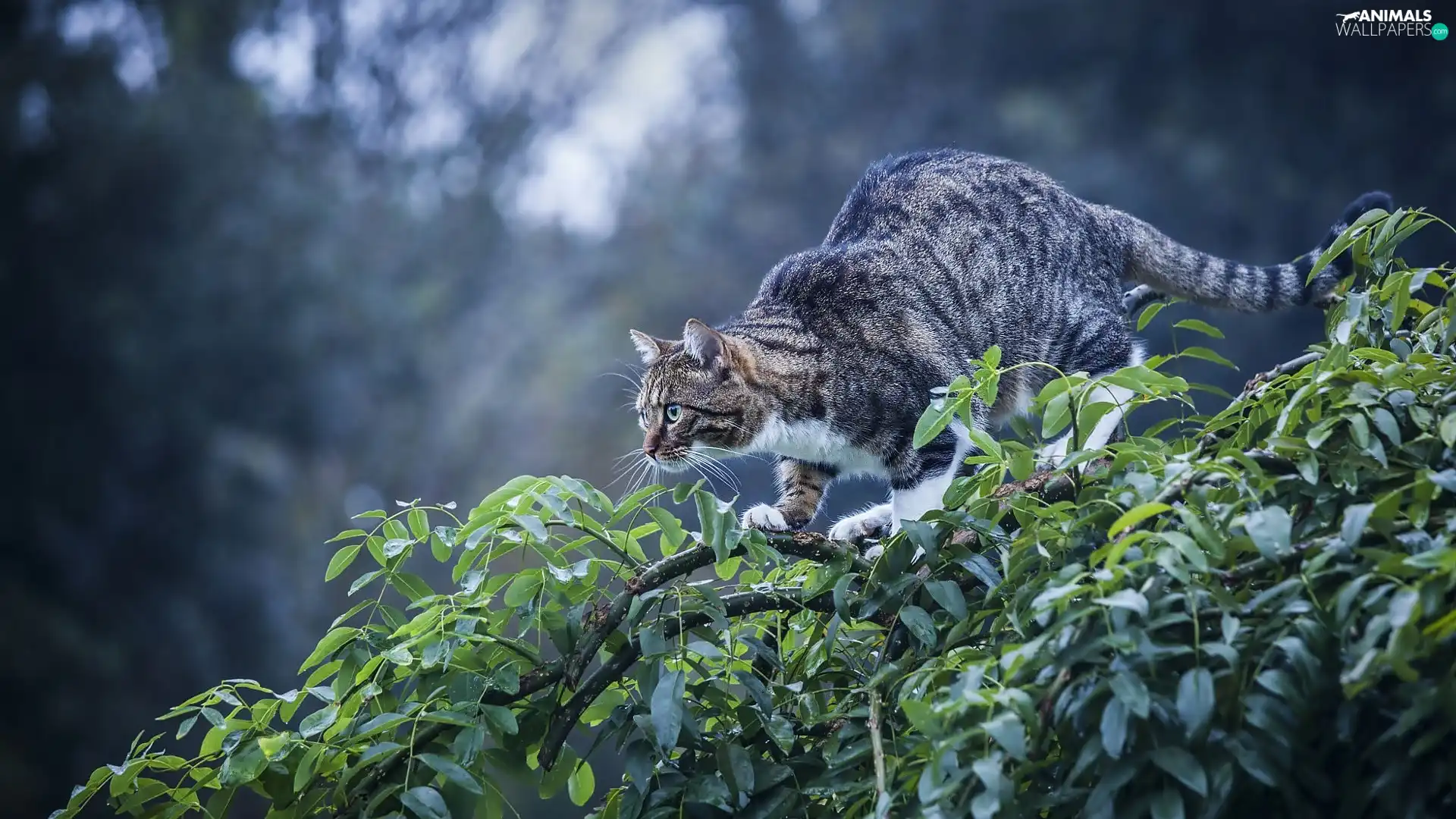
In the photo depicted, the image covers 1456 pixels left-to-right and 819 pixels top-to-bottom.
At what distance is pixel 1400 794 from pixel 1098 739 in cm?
18

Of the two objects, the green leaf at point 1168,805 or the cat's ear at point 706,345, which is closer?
the green leaf at point 1168,805

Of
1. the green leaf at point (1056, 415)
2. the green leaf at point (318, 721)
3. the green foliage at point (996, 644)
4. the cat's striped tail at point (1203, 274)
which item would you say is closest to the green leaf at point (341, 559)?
the green foliage at point (996, 644)

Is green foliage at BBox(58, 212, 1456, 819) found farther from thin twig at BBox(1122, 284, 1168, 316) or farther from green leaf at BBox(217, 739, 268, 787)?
thin twig at BBox(1122, 284, 1168, 316)

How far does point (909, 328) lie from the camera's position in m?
2.04

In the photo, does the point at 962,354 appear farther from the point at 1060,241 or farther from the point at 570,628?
the point at 570,628

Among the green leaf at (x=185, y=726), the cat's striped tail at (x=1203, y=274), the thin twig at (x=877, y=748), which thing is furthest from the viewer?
the cat's striped tail at (x=1203, y=274)

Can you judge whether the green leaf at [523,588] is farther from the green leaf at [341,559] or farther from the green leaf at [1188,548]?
the green leaf at [1188,548]

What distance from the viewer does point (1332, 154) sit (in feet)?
21.2

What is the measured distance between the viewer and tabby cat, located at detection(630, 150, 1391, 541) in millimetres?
1980

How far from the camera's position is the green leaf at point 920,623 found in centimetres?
104

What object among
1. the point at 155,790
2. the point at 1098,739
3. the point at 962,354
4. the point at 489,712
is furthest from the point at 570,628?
the point at 962,354

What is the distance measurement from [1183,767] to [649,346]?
4.92ft

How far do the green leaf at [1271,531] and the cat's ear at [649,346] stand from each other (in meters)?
1.40

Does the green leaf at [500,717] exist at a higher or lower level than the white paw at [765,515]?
lower
